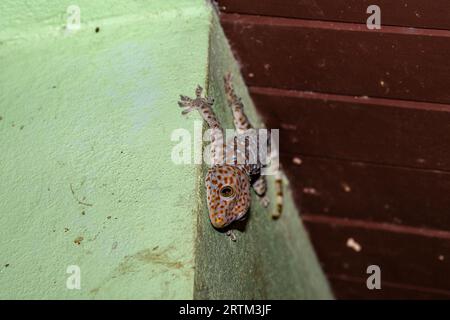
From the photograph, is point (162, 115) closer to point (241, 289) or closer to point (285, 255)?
point (241, 289)

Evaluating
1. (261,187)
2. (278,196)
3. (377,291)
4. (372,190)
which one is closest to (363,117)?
(372,190)

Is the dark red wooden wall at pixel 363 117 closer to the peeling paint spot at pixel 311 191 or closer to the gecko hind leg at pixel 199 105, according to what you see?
the peeling paint spot at pixel 311 191

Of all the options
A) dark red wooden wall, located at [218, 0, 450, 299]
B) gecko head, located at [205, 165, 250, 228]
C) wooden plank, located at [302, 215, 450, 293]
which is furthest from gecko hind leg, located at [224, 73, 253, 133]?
wooden plank, located at [302, 215, 450, 293]

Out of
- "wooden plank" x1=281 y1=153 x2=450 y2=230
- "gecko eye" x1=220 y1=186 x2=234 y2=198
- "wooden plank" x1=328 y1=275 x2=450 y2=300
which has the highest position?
"wooden plank" x1=281 y1=153 x2=450 y2=230

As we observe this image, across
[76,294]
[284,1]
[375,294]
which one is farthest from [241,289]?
[375,294]

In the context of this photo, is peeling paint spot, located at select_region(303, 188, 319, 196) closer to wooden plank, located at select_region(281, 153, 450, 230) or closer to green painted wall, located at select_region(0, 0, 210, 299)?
wooden plank, located at select_region(281, 153, 450, 230)

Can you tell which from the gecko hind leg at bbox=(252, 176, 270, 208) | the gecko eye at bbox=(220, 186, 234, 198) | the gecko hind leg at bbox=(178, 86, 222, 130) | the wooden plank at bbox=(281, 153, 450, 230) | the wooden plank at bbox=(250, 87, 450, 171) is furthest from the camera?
the gecko hind leg at bbox=(252, 176, 270, 208)

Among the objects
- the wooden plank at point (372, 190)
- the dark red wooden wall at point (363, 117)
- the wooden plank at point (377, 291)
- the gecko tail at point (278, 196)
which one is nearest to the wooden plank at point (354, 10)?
the dark red wooden wall at point (363, 117)
